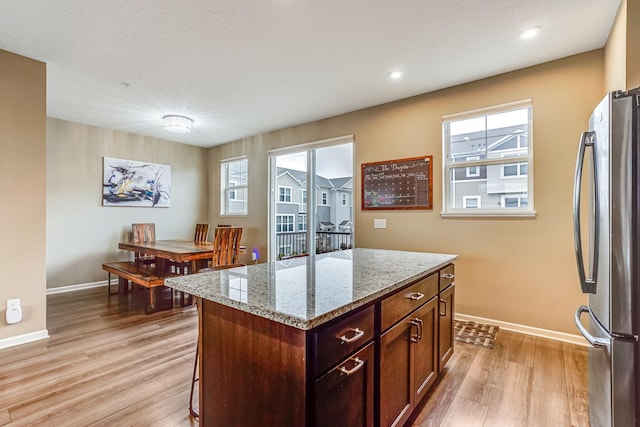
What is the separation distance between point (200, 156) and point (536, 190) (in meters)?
5.90

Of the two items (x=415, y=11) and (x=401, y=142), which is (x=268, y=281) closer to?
(x=415, y=11)

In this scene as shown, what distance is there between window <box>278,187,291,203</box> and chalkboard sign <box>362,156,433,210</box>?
69.4 inches

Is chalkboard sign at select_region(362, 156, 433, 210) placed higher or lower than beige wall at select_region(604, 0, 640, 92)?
lower

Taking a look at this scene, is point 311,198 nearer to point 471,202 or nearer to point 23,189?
point 471,202

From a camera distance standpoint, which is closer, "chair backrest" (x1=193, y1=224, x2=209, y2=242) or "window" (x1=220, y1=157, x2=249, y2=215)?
"chair backrest" (x1=193, y1=224, x2=209, y2=242)

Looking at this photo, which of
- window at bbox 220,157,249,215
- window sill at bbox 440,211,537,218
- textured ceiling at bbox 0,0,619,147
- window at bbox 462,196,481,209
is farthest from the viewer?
window at bbox 220,157,249,215

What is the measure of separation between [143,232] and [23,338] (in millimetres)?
2462

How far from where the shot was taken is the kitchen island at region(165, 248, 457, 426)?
949 mm

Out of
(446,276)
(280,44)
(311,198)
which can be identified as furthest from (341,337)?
(311,198)

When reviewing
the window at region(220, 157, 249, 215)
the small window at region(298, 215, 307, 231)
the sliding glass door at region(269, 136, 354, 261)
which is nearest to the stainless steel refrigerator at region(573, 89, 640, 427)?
the sliding glass door at region(269, 136, 354, 261)

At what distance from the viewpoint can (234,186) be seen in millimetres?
5996

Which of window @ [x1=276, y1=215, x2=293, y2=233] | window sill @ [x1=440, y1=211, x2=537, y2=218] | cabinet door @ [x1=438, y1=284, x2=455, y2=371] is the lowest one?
cabinet door @ [x1=438, y1=284, x2=455, y2=371]

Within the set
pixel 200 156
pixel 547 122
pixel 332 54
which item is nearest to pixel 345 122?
pixel 332 54

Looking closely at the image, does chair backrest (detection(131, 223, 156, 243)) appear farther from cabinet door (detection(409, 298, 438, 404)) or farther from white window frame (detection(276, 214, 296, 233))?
cabinet door (detection(409, 298, 438, 404))
